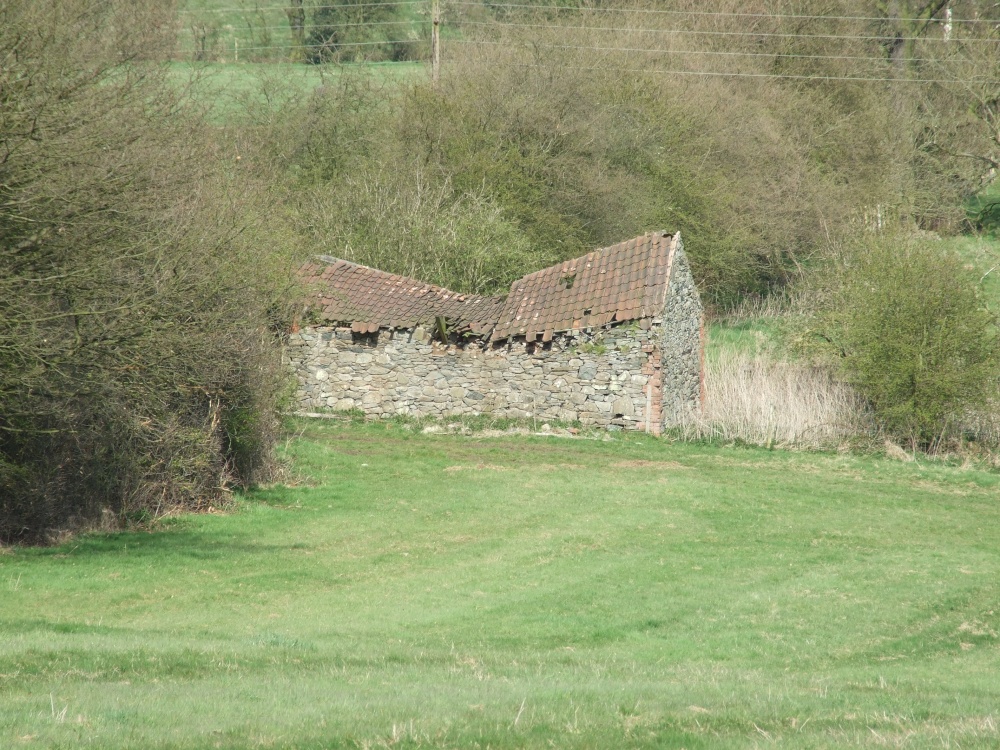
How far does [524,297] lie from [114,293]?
16.1m

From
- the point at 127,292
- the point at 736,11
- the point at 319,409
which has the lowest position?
the point at 319,409

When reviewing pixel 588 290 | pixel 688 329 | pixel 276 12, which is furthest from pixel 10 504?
pixel 276 12

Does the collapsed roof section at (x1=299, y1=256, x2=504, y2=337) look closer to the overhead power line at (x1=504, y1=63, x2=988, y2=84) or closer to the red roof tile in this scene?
the red roof tile

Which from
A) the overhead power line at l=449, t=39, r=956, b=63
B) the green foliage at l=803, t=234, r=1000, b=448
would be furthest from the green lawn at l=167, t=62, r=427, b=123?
the green foliage at l=803, t=234, r=1000, b=448

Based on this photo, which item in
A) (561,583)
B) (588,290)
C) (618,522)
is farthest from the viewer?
(588,290)

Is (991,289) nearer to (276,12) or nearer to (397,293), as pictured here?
(397,293)

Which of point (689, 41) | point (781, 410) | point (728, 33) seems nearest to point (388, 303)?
point (781, 410)

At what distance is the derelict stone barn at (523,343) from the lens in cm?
2744

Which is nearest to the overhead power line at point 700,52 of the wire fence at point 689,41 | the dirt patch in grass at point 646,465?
the wire fence at point 689,41

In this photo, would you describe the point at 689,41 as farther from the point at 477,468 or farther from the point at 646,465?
the point at 477,468

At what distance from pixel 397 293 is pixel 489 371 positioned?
337 cm

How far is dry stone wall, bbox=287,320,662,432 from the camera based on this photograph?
2739 centimetres

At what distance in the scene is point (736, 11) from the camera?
4712cm

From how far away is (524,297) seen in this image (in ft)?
97.8
